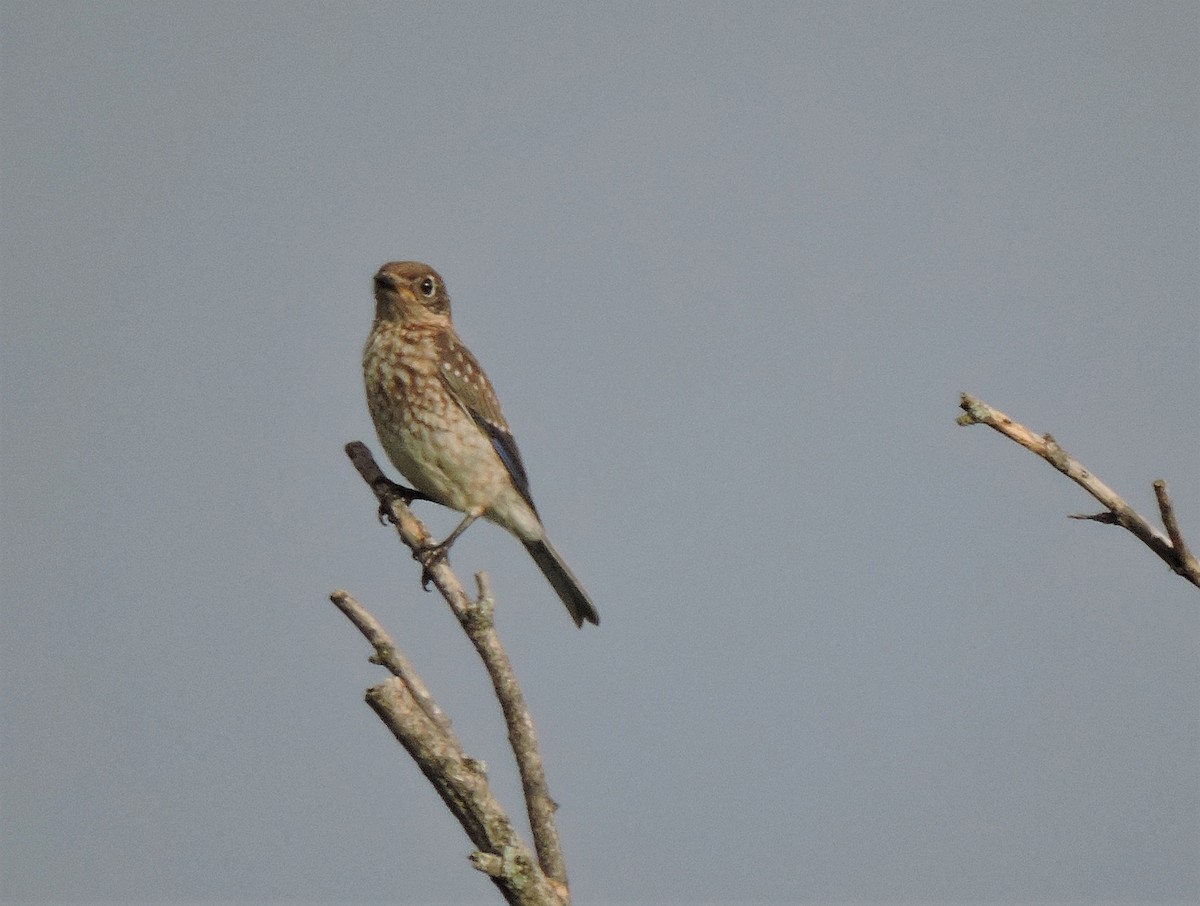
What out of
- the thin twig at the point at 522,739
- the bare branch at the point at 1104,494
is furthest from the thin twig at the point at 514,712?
the bare branch at the point at 1104,494

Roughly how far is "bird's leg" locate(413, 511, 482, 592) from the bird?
19 millimetres

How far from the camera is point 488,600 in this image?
5559mm

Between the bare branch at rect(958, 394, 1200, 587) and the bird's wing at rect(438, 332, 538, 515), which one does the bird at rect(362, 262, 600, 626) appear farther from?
the bare branch at rect(958, 394, 1200, 587)

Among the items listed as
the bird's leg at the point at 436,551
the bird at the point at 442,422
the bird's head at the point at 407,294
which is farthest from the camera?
the bird's head at the point at 407,294

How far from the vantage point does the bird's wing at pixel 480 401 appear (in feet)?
29.1

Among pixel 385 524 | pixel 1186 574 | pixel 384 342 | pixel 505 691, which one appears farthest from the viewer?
pixel 384 342

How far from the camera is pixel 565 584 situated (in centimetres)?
884

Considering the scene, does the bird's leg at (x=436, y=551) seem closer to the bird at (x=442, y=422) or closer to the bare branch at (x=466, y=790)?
the bird at (x=442, y=422)

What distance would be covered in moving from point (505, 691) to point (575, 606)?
345 centimetres

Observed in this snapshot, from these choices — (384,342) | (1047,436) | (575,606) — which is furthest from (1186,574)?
(384,342)

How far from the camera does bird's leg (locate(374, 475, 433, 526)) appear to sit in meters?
8.06

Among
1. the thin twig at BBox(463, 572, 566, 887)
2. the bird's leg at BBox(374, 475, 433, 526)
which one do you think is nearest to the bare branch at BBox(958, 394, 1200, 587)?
the thin twig at BBox(463, 572, 566, 887)

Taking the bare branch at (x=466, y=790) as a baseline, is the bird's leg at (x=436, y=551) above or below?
above

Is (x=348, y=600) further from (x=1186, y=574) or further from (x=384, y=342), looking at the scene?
(x=384, y=342)
